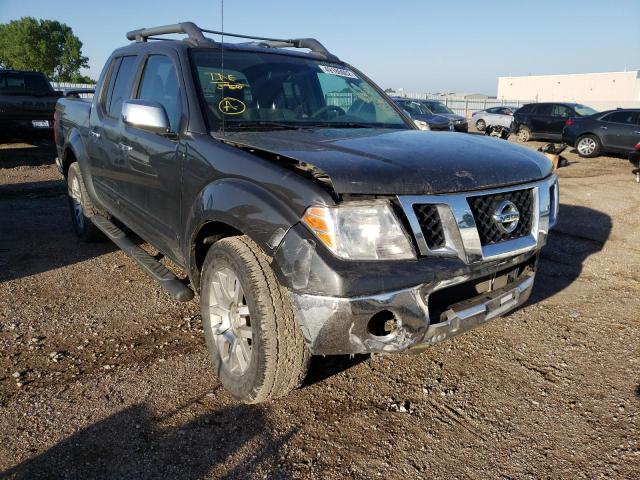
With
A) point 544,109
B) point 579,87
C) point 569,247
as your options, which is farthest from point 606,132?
point 579,87

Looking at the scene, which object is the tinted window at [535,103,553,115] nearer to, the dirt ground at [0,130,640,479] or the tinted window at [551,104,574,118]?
the tinted window at [551,104,574,118]

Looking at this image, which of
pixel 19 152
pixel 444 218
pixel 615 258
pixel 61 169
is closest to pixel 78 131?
pixel 61 169

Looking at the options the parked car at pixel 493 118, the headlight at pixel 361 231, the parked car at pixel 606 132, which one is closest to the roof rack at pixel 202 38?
the headlight at pixel 361 231

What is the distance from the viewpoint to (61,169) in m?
5.55

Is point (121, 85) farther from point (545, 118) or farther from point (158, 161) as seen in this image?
point (545, 118)

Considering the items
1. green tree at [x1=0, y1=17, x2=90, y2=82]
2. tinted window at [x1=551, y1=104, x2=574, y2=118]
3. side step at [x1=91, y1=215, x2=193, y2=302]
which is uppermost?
green tree at [x1=0, y1=17, x2=90, y2=82]

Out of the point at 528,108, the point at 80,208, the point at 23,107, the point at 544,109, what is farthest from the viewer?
the point at 528,108

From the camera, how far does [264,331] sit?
88.4 inches

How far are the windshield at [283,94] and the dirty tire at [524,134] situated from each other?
1669 cm

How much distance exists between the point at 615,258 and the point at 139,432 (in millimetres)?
4809

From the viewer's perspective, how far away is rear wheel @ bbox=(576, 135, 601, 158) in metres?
14.0

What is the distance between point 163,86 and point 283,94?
81cm

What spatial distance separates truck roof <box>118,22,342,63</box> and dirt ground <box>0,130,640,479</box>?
191 centimetres

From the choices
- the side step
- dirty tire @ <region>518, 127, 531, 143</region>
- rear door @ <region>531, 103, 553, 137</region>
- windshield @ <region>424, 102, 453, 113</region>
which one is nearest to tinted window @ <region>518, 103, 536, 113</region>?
rear door @ <region>531, 103, 553, 137</region>
